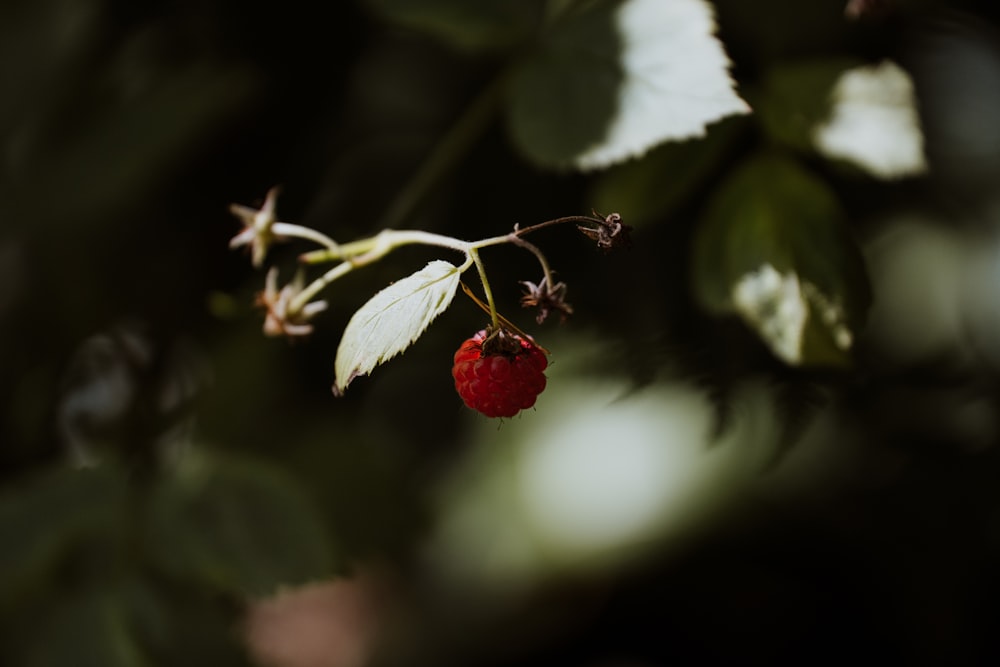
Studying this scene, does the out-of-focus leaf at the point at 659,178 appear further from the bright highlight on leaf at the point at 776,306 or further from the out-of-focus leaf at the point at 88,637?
the out-of-focus leaf at the point at 88,637

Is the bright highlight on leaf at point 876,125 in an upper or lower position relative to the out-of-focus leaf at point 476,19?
lower

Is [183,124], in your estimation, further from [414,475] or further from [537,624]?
[537,624]

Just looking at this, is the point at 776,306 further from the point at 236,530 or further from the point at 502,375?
the point at 236,530

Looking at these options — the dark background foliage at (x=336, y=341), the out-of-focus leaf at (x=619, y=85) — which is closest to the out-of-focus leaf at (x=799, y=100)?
the dark background foliage at (x=336, y=341)

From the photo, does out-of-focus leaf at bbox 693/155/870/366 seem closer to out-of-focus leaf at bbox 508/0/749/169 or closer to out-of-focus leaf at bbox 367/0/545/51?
out-of-focus leaf at bbox 508/0/749/169

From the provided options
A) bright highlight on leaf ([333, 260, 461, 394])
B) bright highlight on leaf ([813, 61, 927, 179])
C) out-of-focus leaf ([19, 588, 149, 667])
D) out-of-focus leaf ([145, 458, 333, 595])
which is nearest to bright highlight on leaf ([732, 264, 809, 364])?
bright highlight on leaf ([813, 61, 927, 179])

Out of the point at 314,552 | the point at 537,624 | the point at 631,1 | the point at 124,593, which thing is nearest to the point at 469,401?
the point at 631,1

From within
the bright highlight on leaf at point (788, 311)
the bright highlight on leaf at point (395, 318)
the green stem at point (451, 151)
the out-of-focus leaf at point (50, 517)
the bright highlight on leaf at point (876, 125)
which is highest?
the bright highlight on leaf at point (395, 318)
